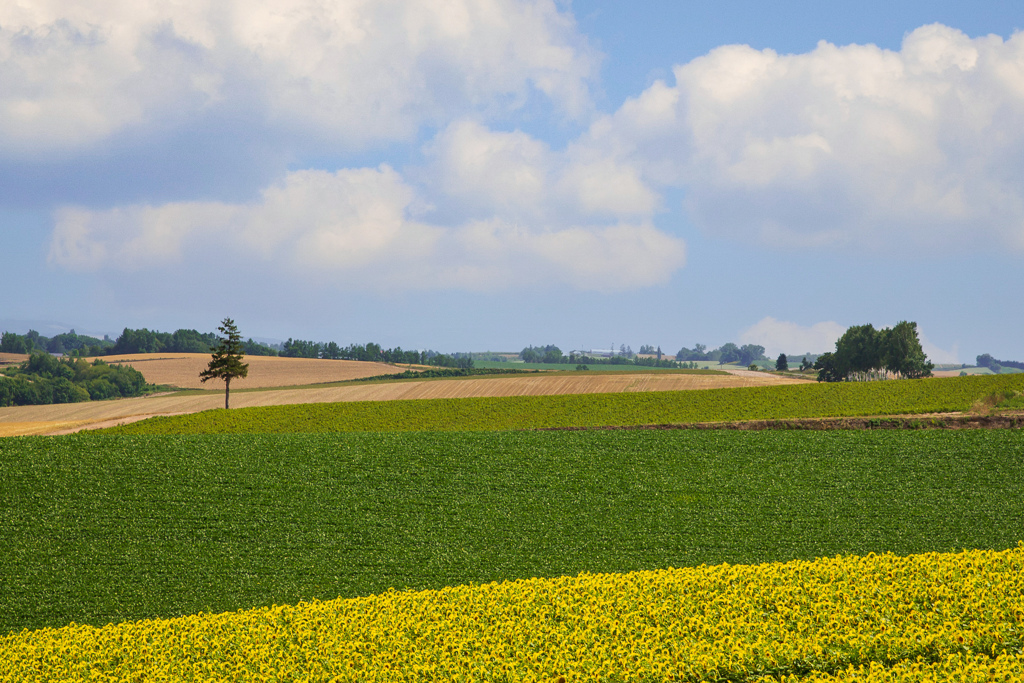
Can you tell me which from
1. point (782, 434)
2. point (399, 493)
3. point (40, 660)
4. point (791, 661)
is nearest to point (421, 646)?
A: point (791, 661)

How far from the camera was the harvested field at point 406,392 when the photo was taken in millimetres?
77562

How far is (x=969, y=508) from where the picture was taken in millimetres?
25828

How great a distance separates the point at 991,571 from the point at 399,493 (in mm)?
18957

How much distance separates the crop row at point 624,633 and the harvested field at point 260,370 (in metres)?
92.3

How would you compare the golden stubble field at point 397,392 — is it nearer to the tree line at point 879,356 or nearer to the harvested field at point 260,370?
the harvested field at point 260,370

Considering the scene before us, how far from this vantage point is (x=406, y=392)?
83.1 meters

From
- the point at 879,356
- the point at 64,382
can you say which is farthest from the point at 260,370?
the point at 879,356

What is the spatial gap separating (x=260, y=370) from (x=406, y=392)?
149 feet

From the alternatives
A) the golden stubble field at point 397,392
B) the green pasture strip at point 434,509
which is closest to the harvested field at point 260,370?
the golden stubble field at point 397,392

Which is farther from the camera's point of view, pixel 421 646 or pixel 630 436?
pixel 630 436

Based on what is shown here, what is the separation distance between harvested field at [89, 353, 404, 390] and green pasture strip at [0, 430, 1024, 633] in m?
76.8

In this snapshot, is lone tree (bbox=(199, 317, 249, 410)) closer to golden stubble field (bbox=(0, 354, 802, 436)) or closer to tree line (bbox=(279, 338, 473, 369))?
golden stubble field (bbox=(0, 354, 802, 436))

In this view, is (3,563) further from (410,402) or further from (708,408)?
(708,408)

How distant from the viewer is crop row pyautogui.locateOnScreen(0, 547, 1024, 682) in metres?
11.3
